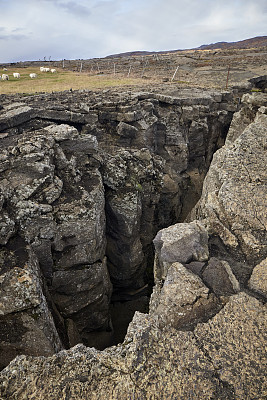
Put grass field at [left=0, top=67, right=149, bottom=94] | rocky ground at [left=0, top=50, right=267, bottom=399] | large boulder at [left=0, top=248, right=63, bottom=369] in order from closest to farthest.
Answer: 1. rocky ground at [left=0, top=50, right=267, bottom=399]
2. large boulder at [left=0, top=248, right=63, bottom=369]
3. grass field at [left=0, top=67, right=149, bottom=94]

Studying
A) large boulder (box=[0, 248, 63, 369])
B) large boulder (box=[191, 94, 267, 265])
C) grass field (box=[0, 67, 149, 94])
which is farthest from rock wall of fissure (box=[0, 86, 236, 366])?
grass field (box=[0, 67, 149, 94])

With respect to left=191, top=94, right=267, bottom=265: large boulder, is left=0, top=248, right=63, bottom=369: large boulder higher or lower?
lower

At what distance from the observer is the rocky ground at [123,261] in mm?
6305

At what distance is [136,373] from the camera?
6242 mm

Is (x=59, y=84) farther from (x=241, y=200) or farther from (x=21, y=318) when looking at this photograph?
(x=21, y=318)

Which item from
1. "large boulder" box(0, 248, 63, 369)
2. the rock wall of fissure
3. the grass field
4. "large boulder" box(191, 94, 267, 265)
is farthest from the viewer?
the grass field

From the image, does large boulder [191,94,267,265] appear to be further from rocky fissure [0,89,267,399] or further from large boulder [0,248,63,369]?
large boulder [0,248,63,369]

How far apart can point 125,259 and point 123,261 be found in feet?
0.70

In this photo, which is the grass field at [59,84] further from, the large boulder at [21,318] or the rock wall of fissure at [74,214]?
the large boulder at [21,318]

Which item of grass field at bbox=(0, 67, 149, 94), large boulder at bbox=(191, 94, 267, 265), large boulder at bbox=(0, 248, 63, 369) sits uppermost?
grass field at bbox=(0, 67, 149, 94)

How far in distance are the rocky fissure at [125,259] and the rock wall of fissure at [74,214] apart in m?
0.06

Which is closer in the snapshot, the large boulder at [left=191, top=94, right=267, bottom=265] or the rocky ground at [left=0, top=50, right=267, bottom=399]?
the rocky ground at [left=0, top=50, right=267, bottom=399]

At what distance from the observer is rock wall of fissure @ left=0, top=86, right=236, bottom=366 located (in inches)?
396

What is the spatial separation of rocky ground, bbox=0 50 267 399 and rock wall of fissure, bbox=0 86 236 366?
2.6 inches
